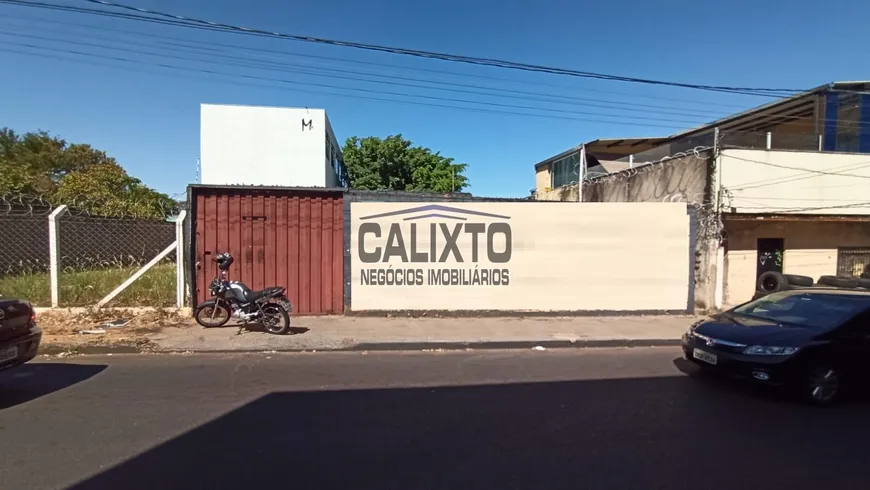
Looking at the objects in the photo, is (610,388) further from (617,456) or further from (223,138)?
(223,138)

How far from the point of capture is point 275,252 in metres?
9.81

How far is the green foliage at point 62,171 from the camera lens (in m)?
28.5

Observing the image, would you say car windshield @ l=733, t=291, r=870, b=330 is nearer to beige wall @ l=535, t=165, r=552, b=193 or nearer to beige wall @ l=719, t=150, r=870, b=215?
beige wall @ l=719, t=150, r=870, b=215

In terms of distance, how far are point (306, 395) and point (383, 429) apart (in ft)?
4.45

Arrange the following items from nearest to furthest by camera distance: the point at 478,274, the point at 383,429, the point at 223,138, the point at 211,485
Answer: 1. the point at 211,485
2. the point at 383,429
3. the point at 478,274
4. the point at 223,138

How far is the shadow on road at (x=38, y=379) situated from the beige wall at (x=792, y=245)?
44.1 feet

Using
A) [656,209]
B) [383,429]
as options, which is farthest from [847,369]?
[656,209]

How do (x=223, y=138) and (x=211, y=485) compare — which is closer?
(x=211, y=485)

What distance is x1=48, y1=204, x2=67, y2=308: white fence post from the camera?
878 centimetres

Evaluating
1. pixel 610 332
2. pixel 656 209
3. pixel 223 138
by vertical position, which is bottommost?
pixel 610 332

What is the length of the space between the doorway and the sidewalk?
13.4 feet

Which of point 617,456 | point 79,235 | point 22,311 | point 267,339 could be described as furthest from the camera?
point 79,235

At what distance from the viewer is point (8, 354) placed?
187 inches

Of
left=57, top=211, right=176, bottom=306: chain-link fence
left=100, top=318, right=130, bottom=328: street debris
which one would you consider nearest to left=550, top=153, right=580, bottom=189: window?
left=57, top=211, right=176, bottom=306: chain-link fence
